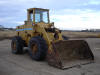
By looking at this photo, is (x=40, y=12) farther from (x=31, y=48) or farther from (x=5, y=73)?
(x=5, y=73)

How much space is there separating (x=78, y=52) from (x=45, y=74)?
2.56 metres

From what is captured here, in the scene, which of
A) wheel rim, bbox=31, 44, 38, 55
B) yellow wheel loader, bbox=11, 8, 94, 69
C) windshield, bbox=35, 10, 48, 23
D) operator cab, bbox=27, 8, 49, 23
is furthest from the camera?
windshield, bbox=35, 10, 48, 23

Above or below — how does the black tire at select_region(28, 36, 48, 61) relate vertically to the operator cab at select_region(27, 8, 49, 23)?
below


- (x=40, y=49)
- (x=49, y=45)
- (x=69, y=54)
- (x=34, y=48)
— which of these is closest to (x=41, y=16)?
(x=34, y=48)

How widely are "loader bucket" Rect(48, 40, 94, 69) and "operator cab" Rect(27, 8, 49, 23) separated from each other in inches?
98.6

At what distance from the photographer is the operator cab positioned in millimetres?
8469

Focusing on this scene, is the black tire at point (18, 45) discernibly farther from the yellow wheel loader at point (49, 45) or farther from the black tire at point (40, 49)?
the black tire at point (40, 49)

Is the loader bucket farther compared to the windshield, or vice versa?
the windshield

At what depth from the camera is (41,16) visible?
887 centimetres

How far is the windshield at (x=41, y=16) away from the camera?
28.2ft

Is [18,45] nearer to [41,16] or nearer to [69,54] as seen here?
[41,16]

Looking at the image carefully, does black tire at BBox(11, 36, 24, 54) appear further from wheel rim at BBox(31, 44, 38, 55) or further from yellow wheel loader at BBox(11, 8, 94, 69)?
wheel rim at BBox(31, 44, 38, 55)

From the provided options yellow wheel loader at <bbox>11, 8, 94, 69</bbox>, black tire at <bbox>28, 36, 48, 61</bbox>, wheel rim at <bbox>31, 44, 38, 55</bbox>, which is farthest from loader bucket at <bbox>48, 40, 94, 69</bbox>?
wheel rim at <bbox>31, 44, 38, 55</bbox>

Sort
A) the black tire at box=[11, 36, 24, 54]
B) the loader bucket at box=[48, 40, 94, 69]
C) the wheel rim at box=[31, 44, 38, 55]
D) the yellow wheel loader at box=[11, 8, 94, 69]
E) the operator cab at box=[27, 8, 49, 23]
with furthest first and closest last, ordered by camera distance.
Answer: the black tire at box=[11, 36, 24, 54]
the operator cab at box=[27, 8, 49, 23]
the wheel rim at box=[31, 44, 38, 55]
the yellow wheel loader at box=[11, 8, 94, 69]
the loader bucket at box=[48, 40, 94, 69]
